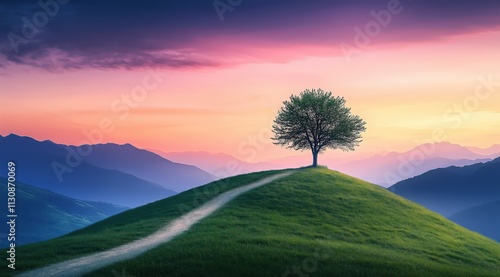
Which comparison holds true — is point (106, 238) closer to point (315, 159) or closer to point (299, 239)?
point (299, 239)

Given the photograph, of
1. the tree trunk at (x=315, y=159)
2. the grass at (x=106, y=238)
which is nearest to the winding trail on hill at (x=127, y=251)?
the grass at (x=106, y=238)

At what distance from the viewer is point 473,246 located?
157ft

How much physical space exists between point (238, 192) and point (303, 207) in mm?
10053

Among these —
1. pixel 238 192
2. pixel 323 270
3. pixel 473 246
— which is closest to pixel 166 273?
pixel 323 270

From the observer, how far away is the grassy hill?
2705 cm

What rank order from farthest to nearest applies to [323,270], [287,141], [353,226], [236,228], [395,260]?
[287,141] → [353,226] → [236,228] → [395,260] → [323,270]

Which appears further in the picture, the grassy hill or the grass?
the grass

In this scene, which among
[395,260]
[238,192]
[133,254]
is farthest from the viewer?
[238,192]

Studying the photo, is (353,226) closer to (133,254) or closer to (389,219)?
(389,219)

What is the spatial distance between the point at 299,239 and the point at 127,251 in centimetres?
1408

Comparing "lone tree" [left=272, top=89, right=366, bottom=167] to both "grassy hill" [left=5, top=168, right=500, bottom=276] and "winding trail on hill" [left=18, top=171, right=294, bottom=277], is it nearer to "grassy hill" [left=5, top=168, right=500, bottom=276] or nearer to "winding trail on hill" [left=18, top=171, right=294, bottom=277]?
"grassy hill" [left=5, top=168, right=500, bottom=276]

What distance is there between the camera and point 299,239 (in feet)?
118

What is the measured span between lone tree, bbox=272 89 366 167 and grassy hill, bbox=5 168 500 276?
10876 millimetres

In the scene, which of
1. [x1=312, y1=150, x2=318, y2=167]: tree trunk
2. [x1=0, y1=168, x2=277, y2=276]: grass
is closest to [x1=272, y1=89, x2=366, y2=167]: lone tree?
[x1=312, y1=150, x2=318, y2=167]: tree trunk
